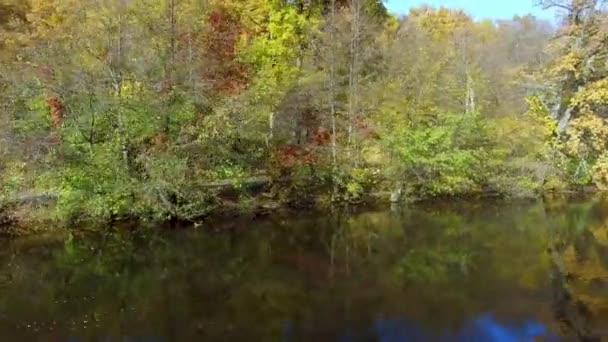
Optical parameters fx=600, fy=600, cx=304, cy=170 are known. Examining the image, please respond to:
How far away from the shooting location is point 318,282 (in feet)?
47.6

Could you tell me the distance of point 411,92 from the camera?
2756 centimetres

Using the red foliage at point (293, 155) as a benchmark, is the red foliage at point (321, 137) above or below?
above

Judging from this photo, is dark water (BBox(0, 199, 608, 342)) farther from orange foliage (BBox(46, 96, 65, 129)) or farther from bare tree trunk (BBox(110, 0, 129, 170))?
orange foliage (BBox(46, 96, 65, 129))

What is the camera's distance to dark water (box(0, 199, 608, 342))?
11453mm

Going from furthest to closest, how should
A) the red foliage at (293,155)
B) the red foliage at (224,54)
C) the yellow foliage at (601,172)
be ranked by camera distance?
the yellow foliage at (601,172), the red foliage at (293,155), the red foliage at (224,54)

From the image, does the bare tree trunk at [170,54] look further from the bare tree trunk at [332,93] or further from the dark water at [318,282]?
the bare tree trunk at [332,93]

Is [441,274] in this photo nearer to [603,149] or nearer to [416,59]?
[603,149]

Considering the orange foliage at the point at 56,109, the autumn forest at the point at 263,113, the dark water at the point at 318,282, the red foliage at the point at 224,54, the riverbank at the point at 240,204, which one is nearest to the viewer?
the dark water at the point at 318,282

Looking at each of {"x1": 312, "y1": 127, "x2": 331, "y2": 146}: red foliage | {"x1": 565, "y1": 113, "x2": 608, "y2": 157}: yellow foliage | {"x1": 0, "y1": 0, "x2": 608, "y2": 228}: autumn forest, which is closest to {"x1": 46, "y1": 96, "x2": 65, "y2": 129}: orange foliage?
{"x1": 0, "y1": 0, "x2": 608, "y2": 228}: autumn forest

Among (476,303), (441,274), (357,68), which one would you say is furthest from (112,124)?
(476,303)

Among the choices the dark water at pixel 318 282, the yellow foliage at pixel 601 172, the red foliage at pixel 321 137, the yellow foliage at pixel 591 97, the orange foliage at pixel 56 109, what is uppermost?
the yellow foliage at pixel 591 97

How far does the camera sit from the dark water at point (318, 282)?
11.5 m

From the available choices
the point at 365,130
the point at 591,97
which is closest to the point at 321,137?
the point at 365,130

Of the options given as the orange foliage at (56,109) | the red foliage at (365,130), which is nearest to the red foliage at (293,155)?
the red foliage at (365,130)
